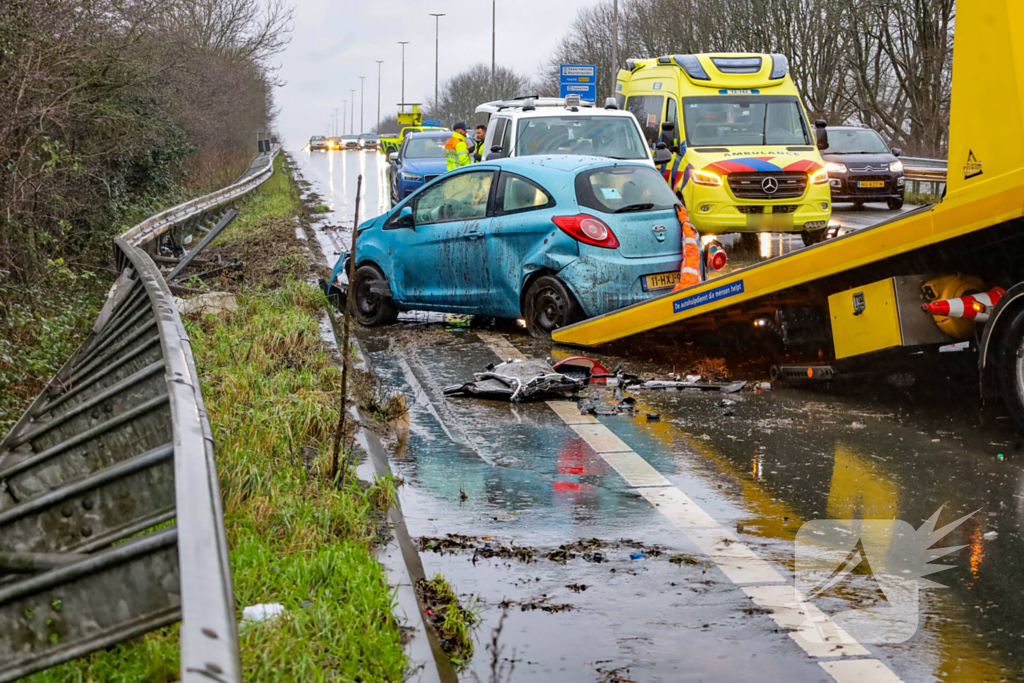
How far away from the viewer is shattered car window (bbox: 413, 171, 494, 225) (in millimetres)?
11164

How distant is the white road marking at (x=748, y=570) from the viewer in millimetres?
3920

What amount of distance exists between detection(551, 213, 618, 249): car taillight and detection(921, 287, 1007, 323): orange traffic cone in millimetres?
3421

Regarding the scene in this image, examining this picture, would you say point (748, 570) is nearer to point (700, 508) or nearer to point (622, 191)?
point (700, 508)

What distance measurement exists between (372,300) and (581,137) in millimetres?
4647

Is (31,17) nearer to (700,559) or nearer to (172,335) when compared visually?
(172,335)

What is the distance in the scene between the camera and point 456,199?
1137 centimetres

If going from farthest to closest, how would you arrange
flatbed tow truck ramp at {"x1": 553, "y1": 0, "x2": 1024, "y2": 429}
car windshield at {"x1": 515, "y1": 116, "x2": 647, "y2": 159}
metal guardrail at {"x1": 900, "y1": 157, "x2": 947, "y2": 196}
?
1. metal guardrail at {"x1": 900, "y1": 157, "x2": 947, "y2": 196}
2. car windshield at {"x1": 515, "y1": 116, "x2": 647, "y2": 159}
3. flatbed tow truck ramp at {"x1": 553, "y1": 0, "x2": 1024, "y2": 429}

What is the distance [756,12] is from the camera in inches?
1982

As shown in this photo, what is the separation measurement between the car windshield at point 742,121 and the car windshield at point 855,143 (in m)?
8.30

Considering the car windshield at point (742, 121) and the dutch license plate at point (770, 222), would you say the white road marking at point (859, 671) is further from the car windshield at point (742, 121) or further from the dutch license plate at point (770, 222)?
the car windshield at point (742, 121)

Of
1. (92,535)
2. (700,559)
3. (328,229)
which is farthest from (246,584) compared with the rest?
(328,229)

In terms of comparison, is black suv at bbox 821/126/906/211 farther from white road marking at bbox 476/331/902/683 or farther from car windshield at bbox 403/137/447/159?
white road marking at bbox 476/331/902/683

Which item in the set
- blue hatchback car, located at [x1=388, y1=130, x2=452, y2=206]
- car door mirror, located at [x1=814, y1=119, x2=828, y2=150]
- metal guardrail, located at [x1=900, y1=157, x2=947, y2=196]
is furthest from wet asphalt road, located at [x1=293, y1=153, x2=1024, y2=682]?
metal guardrail, located at [x1=900, y1=157, x2=947, y2=196]

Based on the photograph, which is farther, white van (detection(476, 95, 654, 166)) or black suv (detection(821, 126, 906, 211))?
black suv (detection(821, 126, 906, 211))
